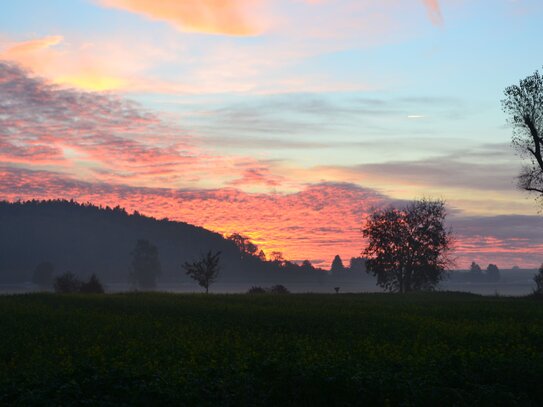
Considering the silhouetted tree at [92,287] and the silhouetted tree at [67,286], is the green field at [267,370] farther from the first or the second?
the silhouetted tree at [67,286]

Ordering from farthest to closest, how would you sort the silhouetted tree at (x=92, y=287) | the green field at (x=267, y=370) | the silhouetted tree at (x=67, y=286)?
1. the silhouetted tree at (x=67, y=286)
2. the silhouetted tree at (x=92, y=287)
3. the green field at (x=267, y=370)

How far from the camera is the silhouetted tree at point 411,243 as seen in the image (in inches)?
3725

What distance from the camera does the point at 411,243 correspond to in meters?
94.3

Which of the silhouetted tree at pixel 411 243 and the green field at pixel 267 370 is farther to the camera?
the silhouetted tree at pixel 411 243

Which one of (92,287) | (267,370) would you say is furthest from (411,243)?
(267,370)

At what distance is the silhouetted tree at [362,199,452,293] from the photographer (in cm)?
9462

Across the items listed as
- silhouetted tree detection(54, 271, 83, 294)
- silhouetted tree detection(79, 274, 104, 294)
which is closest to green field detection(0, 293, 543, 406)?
silhouetted tree detection(79, 274, 104, 294)

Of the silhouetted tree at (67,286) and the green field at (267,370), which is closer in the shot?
the green field at (267,370)

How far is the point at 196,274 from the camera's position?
92188 mm

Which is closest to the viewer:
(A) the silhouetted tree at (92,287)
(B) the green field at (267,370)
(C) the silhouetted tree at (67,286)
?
(B) the green field at (267,370)

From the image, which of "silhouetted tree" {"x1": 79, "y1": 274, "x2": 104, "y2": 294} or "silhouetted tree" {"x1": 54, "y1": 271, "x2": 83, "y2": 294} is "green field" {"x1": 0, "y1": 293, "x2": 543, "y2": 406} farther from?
"silhouetted tree" {"x1": 54, "y1": 271, "x2": 83, "y2": 294}

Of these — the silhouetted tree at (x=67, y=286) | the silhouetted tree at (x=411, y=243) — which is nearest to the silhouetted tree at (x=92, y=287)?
the silhouetted tree at (x=67, y=286)

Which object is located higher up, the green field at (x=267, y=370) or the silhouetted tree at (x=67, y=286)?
the silhouetted tree at (x=67, y=286)

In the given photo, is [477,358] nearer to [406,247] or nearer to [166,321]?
[166,321]
